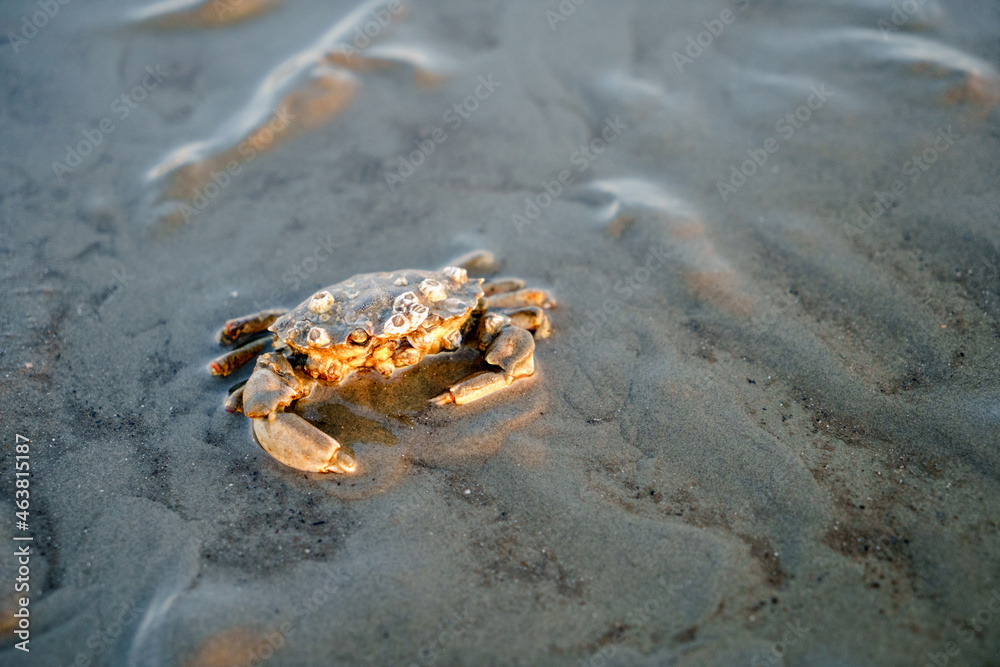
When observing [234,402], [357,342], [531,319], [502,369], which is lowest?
[234,402]

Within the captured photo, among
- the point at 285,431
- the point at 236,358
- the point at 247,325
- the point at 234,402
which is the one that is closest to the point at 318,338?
the point at 285,431

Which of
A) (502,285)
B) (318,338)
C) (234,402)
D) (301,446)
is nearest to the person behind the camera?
(301,446)

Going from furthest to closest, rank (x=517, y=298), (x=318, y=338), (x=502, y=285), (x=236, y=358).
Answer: (x=502, y=285)
(x=517, y=298)
(x=236, y=358)
(x=318, y=338)

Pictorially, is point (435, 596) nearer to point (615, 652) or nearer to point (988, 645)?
point (615, 652)

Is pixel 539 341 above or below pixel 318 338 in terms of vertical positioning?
below

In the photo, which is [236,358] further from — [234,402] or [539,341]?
[539,341]

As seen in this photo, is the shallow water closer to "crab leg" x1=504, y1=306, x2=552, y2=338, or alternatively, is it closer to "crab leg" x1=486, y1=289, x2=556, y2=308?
"crab leg" x1=504, y1=306, x2=552, y2=338

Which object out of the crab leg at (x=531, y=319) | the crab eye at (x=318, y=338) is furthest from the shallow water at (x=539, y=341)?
the crab eye at (x=318, y=338)
